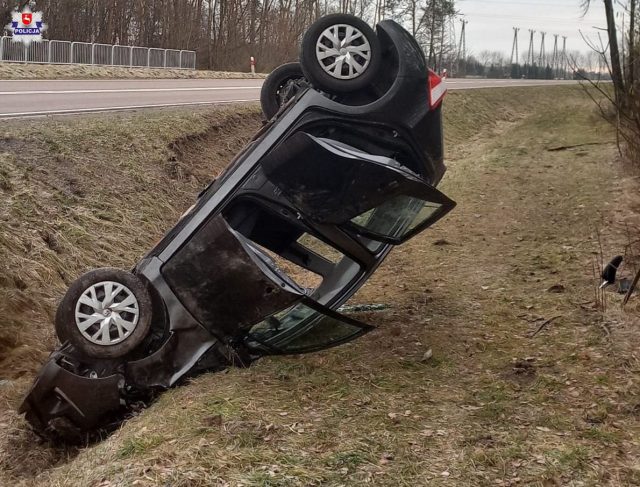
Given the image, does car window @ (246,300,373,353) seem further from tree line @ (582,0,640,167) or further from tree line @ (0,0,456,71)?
tree line @ (0,0,456,71)

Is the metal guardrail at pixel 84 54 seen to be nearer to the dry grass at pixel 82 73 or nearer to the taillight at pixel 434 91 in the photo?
the dry grass at pixel 82 73

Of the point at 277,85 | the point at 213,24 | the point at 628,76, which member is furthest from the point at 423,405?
the point at 213,24

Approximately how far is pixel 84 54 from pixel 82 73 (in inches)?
193

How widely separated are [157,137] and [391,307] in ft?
20.4

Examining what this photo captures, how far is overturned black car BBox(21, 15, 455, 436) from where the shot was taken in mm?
4145

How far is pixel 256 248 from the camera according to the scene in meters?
Result: 4.40

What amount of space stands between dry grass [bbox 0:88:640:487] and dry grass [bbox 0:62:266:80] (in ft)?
51.3

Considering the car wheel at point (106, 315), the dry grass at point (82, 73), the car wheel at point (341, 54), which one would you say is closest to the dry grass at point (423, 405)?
the car wheel at point (106, 315)

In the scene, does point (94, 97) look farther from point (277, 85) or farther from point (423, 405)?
point (423, 405)

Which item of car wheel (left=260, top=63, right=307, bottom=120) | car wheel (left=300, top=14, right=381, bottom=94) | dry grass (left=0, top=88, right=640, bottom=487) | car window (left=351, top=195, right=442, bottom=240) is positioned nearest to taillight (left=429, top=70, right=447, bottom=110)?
car wheel (left=300, top=14, right=381, bottom=94)

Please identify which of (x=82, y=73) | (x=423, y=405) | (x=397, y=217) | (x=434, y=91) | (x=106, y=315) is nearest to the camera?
(x=423, y=405)

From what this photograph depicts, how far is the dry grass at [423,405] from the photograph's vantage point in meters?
3.24

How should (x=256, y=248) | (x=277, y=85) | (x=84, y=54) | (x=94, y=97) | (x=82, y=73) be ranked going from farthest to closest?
1. (x=84, y=54)
2. (x=82, y=73)
3. (x=94, y=97)
4. (x=277, y=85)
5. (x=256, y=248)

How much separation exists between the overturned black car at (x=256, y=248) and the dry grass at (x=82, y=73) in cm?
1734
